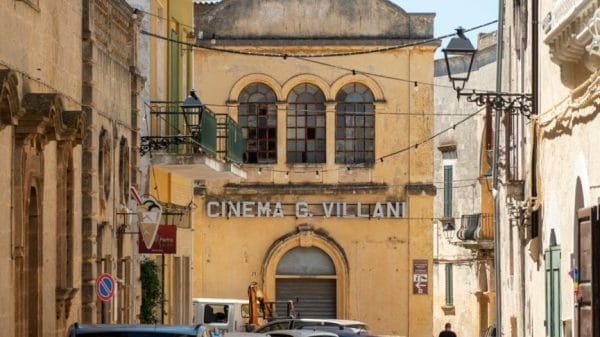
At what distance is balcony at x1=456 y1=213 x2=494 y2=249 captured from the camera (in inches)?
1991

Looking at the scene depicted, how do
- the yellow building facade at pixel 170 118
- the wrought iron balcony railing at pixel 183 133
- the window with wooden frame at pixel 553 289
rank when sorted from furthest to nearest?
1. the yellow building facade at pixel 170 118
2. the wrought iron balcony railing at pixel 183 133
3. the window with wooden frame at pixel 553 289

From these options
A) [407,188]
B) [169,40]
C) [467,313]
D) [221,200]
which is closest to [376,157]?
[407,188]

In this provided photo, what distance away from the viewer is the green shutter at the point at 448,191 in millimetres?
58312

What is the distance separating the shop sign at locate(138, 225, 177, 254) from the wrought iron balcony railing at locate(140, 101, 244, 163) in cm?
259

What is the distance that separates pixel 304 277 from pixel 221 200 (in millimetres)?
3109

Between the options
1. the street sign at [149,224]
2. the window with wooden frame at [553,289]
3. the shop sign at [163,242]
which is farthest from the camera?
the shop sign at [163,242]

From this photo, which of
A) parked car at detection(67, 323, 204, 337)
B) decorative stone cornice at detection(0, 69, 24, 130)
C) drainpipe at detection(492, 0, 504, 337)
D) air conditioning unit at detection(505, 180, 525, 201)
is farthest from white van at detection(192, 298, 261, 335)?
parked car at detection(67, 323, 204, 337)

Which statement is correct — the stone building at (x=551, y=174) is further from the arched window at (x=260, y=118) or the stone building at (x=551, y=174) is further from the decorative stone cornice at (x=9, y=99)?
the arched window at (x=260, y=118)

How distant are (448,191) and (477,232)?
7910mm

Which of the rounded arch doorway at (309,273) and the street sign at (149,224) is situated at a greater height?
the street sign at (149,224)

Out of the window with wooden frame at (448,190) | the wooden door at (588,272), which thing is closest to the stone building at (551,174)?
the wooden door at (588,272)

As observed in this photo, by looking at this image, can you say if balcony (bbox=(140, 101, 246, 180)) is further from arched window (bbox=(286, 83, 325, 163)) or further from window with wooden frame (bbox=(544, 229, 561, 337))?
window with wooden frame (bbox=(544, 229, 561, 337))

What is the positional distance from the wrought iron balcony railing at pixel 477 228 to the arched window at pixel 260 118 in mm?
5618

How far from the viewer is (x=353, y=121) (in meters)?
51.3
